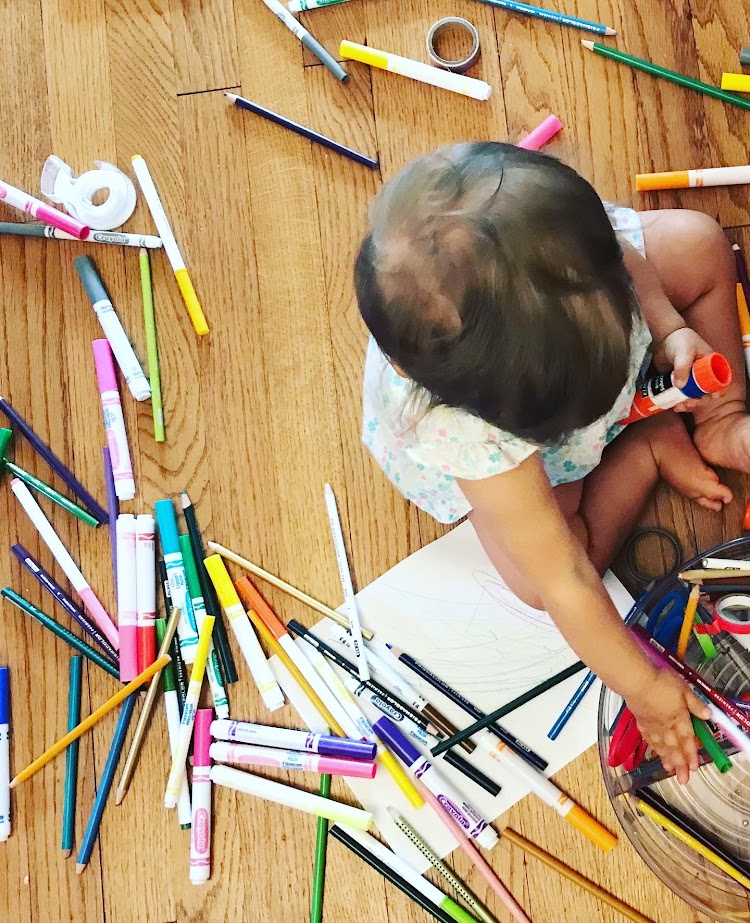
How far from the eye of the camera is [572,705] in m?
0.71

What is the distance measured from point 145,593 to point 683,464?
0.47 m

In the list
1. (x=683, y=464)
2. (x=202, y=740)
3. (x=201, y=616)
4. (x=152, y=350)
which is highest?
(x=152, y=350)

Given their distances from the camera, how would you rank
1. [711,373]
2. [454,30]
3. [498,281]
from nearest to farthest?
[498,281]
[711,373]
[454,30]

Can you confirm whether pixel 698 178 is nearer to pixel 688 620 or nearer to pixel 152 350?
pixel 688 620

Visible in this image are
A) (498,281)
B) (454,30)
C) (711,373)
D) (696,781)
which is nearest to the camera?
(498,281)

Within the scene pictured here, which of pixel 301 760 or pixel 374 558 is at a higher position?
pixel 374 558

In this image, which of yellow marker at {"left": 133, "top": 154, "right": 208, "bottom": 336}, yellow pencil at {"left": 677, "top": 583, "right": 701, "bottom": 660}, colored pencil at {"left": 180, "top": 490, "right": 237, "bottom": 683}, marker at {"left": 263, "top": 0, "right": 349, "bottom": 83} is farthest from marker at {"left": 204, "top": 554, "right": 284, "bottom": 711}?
marker at {"left": 263, "top": 0, "right": 349, "bottom": 83}

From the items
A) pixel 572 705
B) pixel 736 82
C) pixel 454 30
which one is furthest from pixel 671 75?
pixel 572 705

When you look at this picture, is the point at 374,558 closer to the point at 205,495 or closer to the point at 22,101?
the point at 205,495

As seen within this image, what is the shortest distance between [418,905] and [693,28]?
0.80 metres

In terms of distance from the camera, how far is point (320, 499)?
0.77 m

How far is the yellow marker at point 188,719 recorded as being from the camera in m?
0.73

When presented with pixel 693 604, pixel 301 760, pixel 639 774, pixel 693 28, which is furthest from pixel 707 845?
pixel 693 28

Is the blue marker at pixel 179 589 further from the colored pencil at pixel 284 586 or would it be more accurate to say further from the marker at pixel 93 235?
the marker at pixel 93 235
